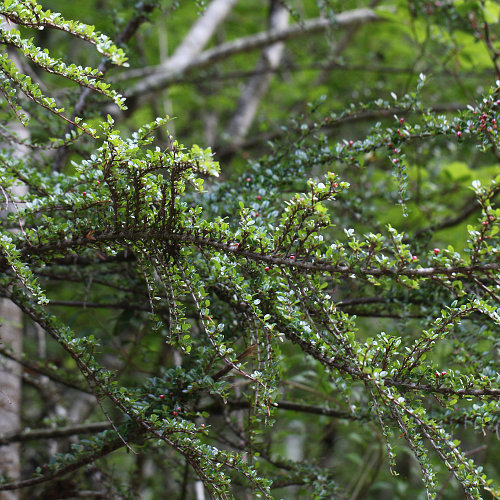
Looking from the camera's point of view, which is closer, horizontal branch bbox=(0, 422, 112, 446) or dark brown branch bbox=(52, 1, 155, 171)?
dark brown branch bbox=(52, 1, 155, 171)

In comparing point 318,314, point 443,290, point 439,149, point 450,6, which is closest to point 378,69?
point 439,149

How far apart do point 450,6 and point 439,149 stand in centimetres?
102

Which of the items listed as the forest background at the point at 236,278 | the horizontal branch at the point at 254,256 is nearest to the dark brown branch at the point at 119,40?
the forest background at the point at 236,278

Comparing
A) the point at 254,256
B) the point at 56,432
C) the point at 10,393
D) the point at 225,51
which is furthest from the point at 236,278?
the point at 225,51

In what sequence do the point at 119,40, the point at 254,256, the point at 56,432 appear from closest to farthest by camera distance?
the point at 254,256 → the point at 119,40 → the point at 56,432

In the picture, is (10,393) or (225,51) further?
(225,51)

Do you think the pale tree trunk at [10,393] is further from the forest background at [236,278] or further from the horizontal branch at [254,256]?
the horizontal branch at [254,256]

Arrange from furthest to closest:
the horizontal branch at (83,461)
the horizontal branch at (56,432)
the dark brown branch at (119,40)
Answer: the horizontal branch at (56,432) < the dark brown branch at (119,40) < the horizontal branch at (83,461)

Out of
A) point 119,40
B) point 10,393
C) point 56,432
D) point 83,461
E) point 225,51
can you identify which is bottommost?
point 83,461

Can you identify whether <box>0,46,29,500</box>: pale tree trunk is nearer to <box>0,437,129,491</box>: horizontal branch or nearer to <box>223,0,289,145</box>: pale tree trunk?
<box>0,437,129,491</box>: horizontal branch

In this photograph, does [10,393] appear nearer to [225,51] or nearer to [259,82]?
[225,51]

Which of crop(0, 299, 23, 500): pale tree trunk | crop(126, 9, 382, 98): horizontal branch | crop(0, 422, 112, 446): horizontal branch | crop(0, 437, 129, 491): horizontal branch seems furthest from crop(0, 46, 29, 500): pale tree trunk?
crop(126, 9, 382, 98): horizontal branch

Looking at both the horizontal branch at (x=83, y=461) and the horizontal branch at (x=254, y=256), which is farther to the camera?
the horizontal branch at (x=83, y=461)

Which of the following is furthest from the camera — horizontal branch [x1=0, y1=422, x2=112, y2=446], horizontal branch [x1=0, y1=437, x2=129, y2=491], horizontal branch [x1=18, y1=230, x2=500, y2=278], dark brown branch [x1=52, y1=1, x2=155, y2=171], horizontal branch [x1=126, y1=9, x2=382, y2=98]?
horizontal branch [x1=126, y1=9, x2=382, y2=98]
